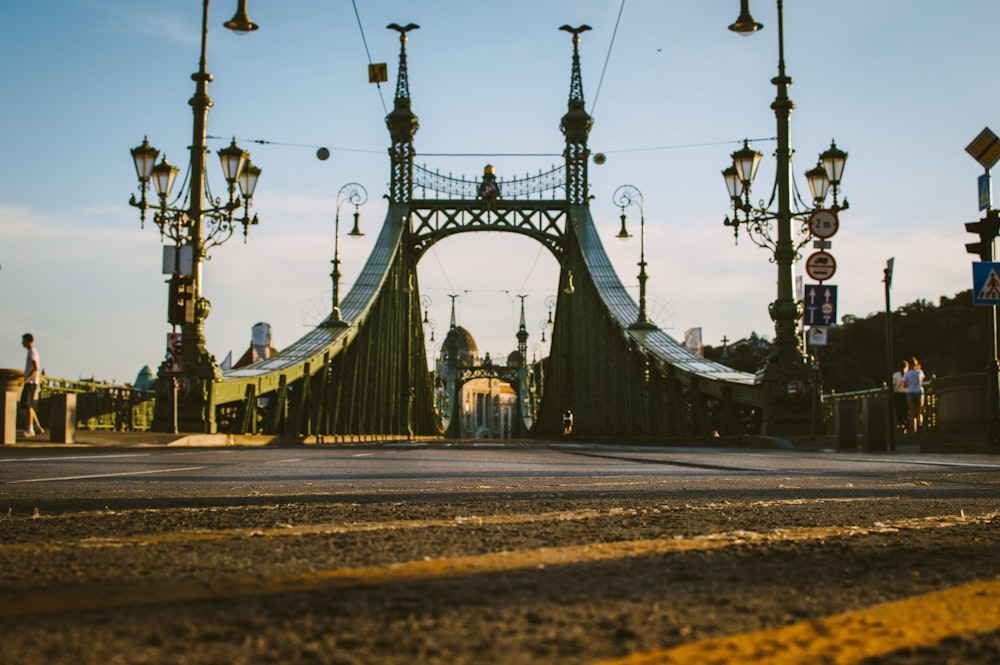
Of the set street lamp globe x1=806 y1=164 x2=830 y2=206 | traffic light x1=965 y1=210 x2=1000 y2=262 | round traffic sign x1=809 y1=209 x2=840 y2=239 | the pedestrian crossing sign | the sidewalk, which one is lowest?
the sidewalk

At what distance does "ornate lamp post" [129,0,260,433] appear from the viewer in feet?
61.0

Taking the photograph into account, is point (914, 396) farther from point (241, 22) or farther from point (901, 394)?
point (241, 22)

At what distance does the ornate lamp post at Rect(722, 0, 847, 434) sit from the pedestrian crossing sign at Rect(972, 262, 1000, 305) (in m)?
4.84

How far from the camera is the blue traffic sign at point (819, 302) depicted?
1862 cm

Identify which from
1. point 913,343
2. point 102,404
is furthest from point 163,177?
point 913,343

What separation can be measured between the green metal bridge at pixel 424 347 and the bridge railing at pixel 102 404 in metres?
2.46

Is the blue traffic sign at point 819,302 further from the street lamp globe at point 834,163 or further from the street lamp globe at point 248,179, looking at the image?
the street lamp globe at point 248,179

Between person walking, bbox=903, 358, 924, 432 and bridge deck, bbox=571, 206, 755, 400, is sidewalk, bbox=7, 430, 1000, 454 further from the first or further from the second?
bridge deck, bbox=571, 206, 755, 400

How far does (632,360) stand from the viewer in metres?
36.5

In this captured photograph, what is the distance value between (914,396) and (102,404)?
50.9 ft

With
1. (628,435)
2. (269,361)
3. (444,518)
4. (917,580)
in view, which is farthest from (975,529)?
(628,435)

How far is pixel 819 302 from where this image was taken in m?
18.7

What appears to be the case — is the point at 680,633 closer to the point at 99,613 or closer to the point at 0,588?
the point at 99,613

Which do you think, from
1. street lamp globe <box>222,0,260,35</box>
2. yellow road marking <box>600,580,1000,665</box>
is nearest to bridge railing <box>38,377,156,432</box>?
street lamp globe <box>222,0,260,35</box>
